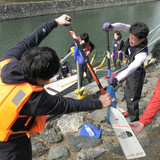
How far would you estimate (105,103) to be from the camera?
6.41 feet

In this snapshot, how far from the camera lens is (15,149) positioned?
182cm

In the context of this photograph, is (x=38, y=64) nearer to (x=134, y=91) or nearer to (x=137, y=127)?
(x=137, y=127)

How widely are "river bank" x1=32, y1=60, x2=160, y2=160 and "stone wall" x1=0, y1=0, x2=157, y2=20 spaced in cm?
2502

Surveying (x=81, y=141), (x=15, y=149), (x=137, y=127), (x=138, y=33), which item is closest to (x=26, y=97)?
(x=15, y=149)

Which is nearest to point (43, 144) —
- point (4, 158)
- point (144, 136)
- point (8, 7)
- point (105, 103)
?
point (4, 158)

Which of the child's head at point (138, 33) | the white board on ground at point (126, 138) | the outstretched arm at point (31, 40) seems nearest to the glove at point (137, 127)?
the white board on ground at point (126, 138)

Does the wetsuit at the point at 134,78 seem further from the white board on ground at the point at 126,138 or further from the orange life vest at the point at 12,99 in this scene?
the orange life vest at the point at 12,99

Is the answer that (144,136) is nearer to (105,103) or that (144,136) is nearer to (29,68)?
(105,103)

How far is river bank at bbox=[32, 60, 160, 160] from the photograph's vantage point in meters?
2.78

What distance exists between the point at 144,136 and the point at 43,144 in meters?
1.90

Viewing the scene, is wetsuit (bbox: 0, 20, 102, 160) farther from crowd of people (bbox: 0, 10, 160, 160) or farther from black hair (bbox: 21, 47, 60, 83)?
black hair (bbox: 21, 47, 60, 83)

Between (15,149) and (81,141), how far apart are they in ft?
4.91

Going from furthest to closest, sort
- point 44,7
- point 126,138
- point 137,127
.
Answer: point 44,7, point 126,138, point 137,127

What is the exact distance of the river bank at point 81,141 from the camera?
2779 mm
